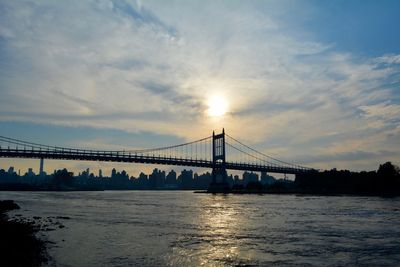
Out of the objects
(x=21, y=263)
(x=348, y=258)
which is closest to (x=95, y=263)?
(x=21, y=263)

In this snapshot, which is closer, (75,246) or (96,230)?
(75,246)

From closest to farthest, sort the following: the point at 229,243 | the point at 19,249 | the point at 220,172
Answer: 1. the point at 19,249
2. the point at 229,243
3. the point at 220,172

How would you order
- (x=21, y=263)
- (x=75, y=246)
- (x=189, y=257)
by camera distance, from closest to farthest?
(x=21, y=263) → (x=189, y=257) → (x=75, y=246)

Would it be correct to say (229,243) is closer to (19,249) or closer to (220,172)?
(19,249)

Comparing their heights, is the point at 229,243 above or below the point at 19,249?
below

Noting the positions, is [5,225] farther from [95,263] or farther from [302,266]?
[302,266]

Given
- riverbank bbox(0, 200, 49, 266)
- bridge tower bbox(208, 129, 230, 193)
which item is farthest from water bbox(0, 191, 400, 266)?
bridge tower bbox(208, 129, 230, 193)

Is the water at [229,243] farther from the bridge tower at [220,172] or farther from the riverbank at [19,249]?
the bridge tower at [220,172]

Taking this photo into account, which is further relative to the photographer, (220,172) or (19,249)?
(220,172)

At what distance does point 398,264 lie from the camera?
15.0m

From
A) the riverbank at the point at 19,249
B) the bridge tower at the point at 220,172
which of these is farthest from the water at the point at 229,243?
the bridge tower at the point at 220,172

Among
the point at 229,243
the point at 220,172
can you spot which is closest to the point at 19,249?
the point at 229,243

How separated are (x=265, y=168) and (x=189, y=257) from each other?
9431 centimetres

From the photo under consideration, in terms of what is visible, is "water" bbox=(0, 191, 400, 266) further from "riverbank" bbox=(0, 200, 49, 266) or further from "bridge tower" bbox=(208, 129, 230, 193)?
"bridge tower" bbox=(208, 129, 230, 193)
